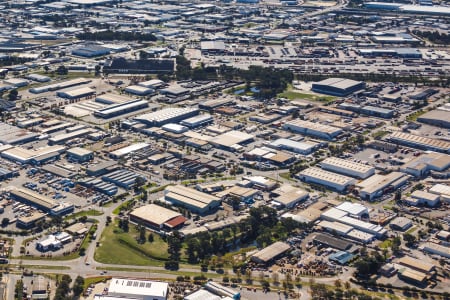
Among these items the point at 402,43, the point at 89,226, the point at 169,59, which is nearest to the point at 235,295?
the point at 89,226

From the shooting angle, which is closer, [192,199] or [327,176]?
[192,199]

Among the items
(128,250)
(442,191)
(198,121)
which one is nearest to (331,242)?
(442,191)

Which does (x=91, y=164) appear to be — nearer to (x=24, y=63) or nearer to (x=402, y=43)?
(x=24, y=63)

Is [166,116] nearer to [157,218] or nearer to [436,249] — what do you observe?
[157,218]

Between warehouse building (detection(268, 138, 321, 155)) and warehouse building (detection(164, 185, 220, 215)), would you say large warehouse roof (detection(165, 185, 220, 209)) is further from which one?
warehouse building (detection(268, 138, 321, 155))

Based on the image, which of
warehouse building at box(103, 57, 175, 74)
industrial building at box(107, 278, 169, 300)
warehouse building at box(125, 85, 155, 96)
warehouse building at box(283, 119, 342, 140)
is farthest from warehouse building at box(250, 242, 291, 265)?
warehouse building at box(103, 57, 175, 74)
